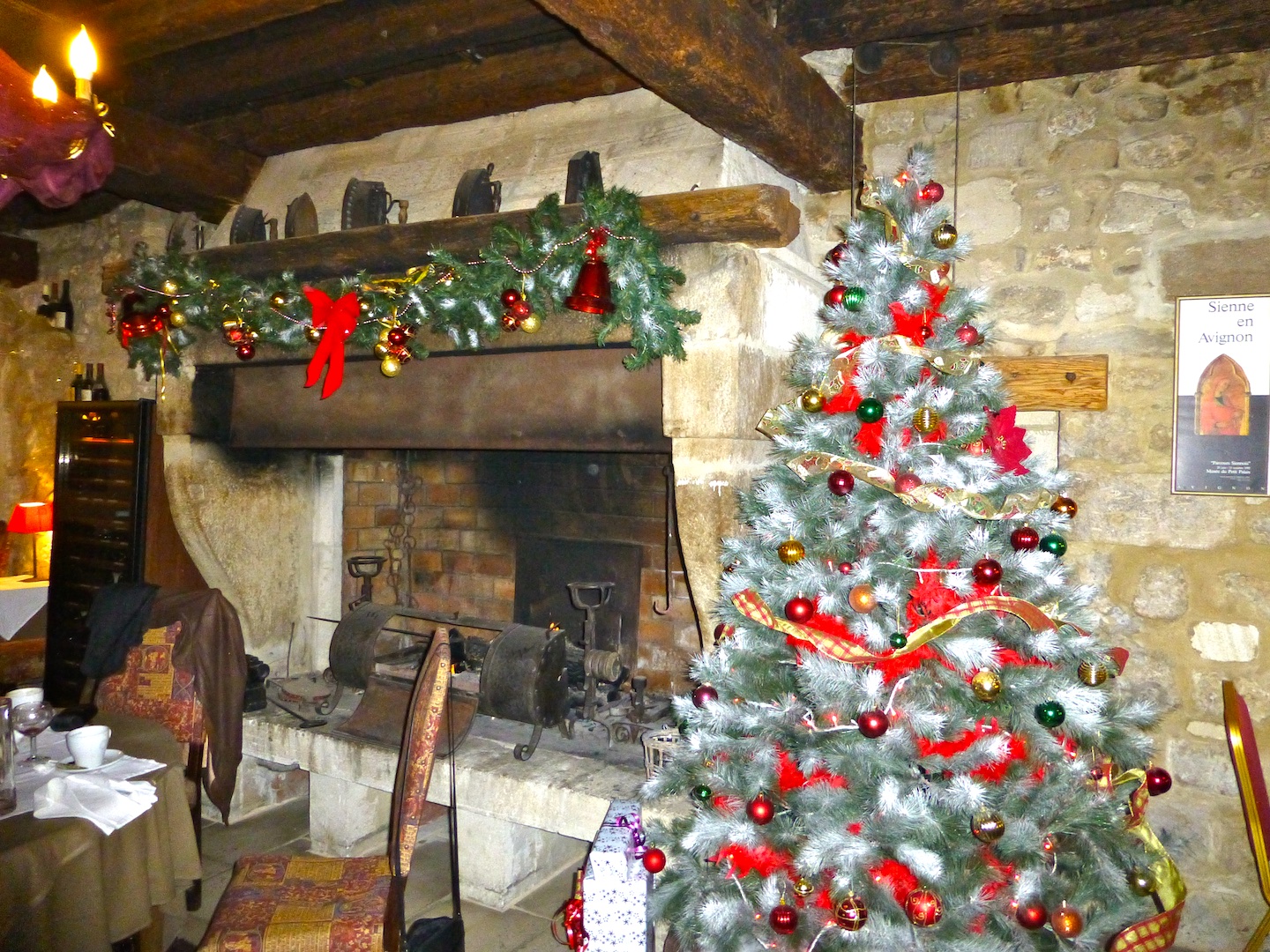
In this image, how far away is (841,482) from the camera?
5.98 feet

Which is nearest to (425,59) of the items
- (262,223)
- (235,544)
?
(262,223)

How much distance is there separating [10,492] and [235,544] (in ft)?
6.43

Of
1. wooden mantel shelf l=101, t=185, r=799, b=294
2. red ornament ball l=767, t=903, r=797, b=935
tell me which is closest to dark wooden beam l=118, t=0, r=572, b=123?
wooden mantel shelf l=101, t=185, r=799, b=294

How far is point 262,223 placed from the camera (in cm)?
308

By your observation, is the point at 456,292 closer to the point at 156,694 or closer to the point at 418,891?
the point at 156,694

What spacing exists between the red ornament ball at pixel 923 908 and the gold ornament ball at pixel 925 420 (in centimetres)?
91

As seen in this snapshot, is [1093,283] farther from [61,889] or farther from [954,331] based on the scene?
[61,889]

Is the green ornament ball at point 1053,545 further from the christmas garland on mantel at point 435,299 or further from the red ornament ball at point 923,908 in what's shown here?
the christmas garland on mantel at point 435,299

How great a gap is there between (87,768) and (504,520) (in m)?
1.77

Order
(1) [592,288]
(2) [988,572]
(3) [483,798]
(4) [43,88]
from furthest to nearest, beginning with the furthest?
1. (3) [483,798]
2. (1) [592,288]
3. (2) [988,572]
4. (4) [43,88]

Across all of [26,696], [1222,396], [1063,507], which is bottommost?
[26,696]

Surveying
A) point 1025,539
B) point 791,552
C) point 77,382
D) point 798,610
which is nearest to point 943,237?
point 1025,539

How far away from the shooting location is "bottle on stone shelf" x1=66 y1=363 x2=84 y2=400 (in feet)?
12.6

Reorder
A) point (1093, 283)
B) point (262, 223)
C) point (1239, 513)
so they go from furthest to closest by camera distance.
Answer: point (262, 223) < point (1093, 283) < point (1239, 513)
